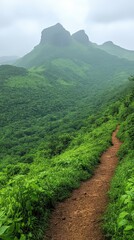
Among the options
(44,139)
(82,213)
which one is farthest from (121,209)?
(44,139)

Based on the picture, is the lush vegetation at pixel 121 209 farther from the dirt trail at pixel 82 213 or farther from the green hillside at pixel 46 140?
the dirt trail at pixel 82 213

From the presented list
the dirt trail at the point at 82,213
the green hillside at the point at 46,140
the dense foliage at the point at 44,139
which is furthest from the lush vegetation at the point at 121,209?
the dense foliage at the point at 44,139

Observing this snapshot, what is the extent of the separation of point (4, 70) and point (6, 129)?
82.5 m

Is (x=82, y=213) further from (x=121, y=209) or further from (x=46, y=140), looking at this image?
(x=46, y=140)

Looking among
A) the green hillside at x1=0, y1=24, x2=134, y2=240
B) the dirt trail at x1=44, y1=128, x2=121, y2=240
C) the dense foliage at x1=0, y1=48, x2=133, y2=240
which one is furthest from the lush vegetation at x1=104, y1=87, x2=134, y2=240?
the dense foliage at x1=0, y1=48, x2=133, y2=240

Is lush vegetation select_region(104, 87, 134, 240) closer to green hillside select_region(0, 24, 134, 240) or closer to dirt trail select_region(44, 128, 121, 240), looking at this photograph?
green hillside select_region(0, 24, 134, 240)

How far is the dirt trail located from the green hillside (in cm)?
33

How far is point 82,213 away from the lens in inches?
387

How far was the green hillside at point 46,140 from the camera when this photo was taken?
27.1 feet

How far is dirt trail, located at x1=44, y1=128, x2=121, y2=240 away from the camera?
27.4ft

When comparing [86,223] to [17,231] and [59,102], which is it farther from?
[59,102]

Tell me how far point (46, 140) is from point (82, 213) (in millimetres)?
40642

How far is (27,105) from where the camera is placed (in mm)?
101500

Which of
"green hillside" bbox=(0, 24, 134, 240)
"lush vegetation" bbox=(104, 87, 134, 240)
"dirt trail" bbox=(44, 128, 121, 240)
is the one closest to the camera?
"lush vegetation" bbox=(104, 87, 134, 240)
